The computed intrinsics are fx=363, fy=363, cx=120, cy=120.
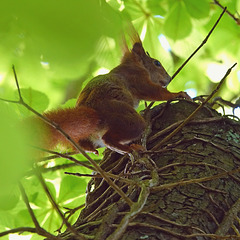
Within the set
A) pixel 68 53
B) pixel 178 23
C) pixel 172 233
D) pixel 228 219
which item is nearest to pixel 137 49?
pixel 178 23

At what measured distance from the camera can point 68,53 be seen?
0.31 meters

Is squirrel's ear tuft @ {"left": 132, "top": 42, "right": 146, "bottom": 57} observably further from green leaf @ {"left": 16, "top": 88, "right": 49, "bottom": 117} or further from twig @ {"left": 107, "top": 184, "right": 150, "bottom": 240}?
twig @ {"left": 107, "top": 184, "right": 150, "bottom": 240}

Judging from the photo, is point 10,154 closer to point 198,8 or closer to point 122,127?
point 122,127

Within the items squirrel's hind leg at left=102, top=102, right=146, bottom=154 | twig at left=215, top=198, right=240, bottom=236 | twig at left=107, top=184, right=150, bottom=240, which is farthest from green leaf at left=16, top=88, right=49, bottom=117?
twig at left=215, top=198, right=240, bottom=236

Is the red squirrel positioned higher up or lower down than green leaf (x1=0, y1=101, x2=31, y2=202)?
higher up

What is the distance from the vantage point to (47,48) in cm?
30

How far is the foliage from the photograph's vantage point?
290 millimetres

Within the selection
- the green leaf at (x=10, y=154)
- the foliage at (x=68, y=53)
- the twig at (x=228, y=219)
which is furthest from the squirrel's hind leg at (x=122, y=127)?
the green leaf at (x=10, y=154)

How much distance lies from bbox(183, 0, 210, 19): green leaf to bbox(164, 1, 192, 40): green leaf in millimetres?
121

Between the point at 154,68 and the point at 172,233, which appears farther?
the point at 154,68

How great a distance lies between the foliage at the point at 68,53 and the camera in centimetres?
29

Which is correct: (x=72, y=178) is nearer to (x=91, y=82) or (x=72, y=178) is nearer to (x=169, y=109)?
(x=91, y=82)

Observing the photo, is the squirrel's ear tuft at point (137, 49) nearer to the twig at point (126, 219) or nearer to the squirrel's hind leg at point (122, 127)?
the squirrel's hind leg at point (122, 127)

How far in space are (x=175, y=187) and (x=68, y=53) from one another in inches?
36.1
